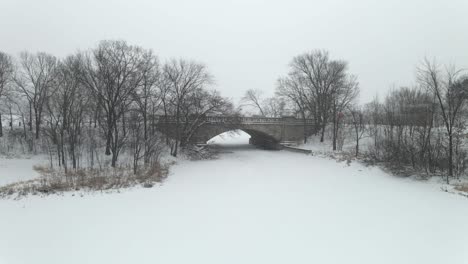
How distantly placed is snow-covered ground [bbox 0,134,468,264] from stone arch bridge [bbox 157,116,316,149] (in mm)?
13830

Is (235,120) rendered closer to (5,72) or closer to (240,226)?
(240,226)

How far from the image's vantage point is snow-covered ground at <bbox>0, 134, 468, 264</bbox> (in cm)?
666

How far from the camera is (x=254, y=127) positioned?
34906 mm

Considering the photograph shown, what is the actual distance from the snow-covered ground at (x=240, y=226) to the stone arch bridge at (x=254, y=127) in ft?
45.4

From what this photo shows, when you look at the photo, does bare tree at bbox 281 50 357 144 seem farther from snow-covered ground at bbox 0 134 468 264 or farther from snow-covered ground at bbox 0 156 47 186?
snow-covered ground at bbox 0 156 47 186

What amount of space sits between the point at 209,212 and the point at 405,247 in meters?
6.35

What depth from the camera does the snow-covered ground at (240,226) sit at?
262 inches

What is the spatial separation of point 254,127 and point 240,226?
87.5 feet

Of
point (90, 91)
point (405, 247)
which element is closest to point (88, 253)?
point (405, 247)

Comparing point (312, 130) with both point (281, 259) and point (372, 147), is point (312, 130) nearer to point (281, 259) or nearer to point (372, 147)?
point (372, 147)

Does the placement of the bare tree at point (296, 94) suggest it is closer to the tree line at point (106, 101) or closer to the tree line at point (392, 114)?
the tree line at point (392, 114)

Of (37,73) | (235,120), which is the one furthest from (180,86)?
(37,73)

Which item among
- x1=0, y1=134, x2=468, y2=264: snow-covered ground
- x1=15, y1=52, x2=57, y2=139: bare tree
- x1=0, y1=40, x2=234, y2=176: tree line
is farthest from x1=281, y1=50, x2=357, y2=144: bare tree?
x1=15, y1=52, x2=57, y2=139: bare tree

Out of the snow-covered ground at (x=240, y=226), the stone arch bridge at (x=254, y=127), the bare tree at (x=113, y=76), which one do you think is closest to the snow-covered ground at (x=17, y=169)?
the bare tree at (x=113, y=76)
